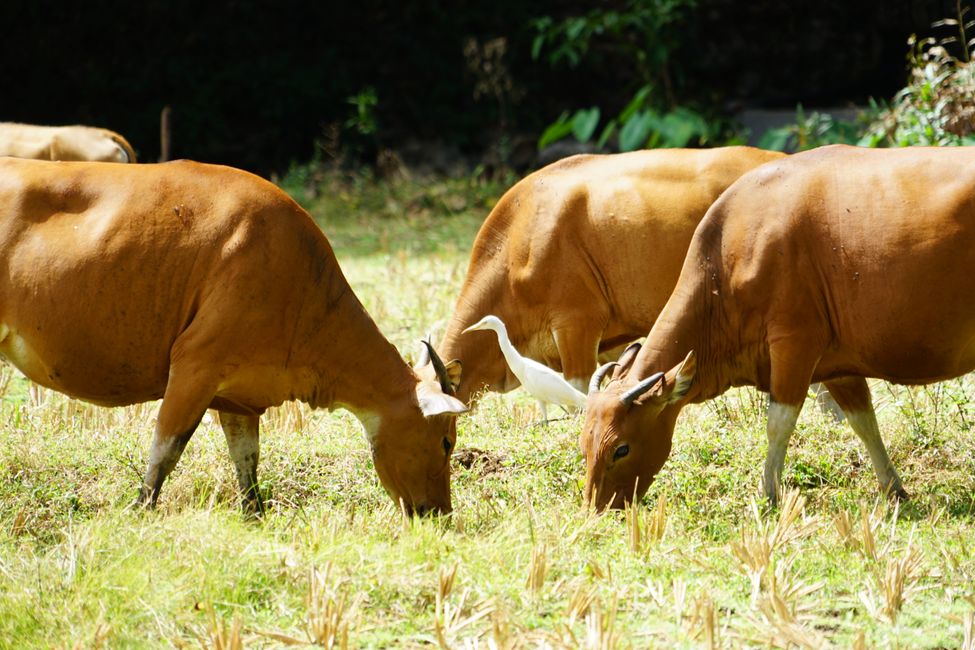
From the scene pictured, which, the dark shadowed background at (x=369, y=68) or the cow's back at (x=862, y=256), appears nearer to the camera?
the cow's back at (x=862, y=256)

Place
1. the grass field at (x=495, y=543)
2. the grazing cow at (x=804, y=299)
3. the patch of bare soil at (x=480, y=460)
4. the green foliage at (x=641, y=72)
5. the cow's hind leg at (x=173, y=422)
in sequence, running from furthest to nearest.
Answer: the green foliage at (x=641, y=72), the patch of bare soil at (x=480, y=460), the grazing cow at (x=804, y=299), the cow's hind leg at (x=173, y=422), the grass field at (x=495, y=543)

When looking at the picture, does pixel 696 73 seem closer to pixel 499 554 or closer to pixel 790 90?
pixel 790 90

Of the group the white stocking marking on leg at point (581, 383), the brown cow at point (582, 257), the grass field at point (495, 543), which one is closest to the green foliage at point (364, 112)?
the brown cow at point (582, 257)

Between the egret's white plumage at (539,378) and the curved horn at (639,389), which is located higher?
the curved horn at (639,389)

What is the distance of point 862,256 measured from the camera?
666 centimetres

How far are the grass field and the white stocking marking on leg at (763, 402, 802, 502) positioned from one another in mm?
218

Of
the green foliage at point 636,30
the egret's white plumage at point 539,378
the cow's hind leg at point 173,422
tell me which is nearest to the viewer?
the cow's hind leg at point 173,422

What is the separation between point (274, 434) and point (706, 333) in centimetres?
281

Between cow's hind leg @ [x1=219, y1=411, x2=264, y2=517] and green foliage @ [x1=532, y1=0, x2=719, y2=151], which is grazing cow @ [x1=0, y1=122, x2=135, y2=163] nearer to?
cow's hind leg @ [x1=219, y1=411, x2=264, y2=517]

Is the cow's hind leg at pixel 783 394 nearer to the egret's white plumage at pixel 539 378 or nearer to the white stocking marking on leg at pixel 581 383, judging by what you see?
the egret's white plumage at pixel 539 378

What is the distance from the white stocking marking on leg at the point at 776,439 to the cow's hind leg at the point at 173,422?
2.79 metres

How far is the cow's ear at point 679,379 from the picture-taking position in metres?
6.66

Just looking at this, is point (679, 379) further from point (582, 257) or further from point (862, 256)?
point (582, 257)

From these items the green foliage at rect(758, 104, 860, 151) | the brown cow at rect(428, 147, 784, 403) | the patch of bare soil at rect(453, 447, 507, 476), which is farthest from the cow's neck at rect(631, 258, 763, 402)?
the green foliage at rect(758, 104, 860, 151)
